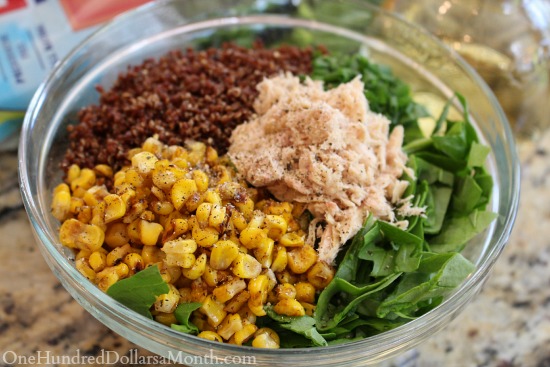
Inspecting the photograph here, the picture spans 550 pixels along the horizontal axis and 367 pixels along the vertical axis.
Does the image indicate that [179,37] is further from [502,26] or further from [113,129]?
→ [502,26]

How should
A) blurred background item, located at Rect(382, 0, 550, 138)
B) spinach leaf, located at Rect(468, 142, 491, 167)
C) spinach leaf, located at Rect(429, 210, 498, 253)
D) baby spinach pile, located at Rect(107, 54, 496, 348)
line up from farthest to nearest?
blurred background item, located at Rect(382, 0, 550, 138) → spinach leaf, located at Rect(468, 142, 491, 167) → spinach leaf, located at Rect(429, 210, 498, 253) → baby spinach pile, located at Rect(107, 54, 496, 348)

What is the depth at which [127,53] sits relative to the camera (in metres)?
2.66

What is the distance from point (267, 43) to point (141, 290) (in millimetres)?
1585

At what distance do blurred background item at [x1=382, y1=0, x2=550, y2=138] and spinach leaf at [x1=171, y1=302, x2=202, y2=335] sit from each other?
6.27ft

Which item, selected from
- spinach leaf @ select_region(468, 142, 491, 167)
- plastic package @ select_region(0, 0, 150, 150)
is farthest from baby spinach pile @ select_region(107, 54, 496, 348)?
plastic package @ select_region(0, 0, 150, 150)

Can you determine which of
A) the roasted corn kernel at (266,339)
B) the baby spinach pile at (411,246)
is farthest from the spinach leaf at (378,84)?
the roasted corn kernel at (266,339)

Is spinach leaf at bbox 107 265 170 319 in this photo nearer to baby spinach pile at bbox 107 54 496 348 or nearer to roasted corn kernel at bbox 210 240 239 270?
baby spinach pile at bbox 107 54 496 348

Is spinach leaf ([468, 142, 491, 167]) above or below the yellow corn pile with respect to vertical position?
above

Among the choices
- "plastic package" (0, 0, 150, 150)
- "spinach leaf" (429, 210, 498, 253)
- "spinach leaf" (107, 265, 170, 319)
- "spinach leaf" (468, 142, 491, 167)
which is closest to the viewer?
"spinach leaf" (107, 265, 170, 319)

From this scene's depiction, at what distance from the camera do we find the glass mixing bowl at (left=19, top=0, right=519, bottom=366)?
5.59 ft

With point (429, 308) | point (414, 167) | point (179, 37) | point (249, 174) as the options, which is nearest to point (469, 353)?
point (429, 308)

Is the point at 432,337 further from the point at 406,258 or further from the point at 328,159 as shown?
the point at 328,159

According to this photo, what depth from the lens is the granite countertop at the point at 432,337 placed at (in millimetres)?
2109

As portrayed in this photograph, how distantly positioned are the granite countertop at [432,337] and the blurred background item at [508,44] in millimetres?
629
